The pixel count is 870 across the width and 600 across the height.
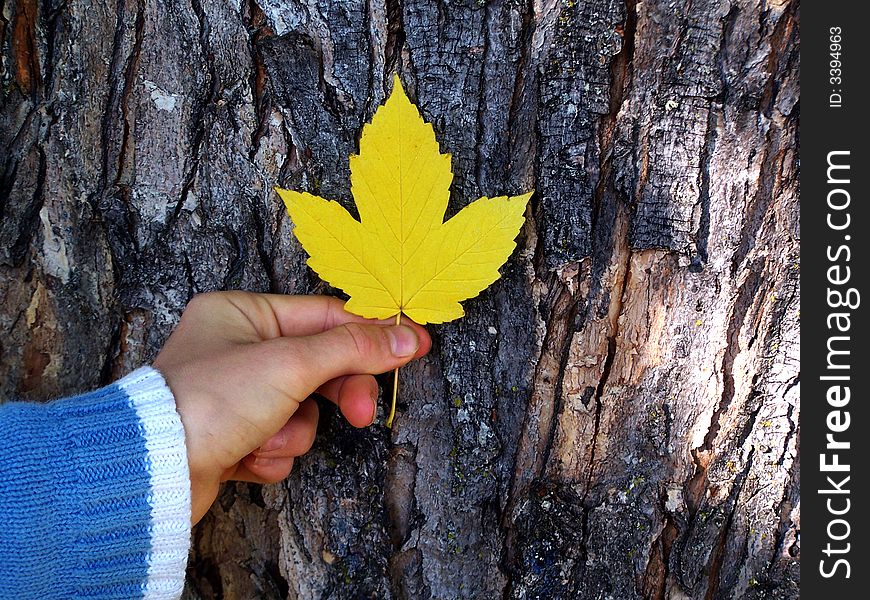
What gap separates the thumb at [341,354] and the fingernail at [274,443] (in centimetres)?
15

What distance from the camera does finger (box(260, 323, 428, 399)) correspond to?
128 cm

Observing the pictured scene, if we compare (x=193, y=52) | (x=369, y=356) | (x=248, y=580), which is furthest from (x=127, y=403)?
(x=193, y=52)

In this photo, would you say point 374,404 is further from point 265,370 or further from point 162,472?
point 162,472

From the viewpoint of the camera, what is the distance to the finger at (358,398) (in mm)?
1382

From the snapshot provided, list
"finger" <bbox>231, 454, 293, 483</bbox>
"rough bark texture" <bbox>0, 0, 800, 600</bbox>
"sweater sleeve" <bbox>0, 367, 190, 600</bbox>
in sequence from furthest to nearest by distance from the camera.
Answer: "finger" <bbox>231, 454, 293, 483</bbox>, "rough bark texture" <bbox>0, 0, 800, 600</bbox>, "sweater sleeve" <bbox>0, 367, 190, 600</bbox>

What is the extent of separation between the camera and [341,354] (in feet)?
4.29

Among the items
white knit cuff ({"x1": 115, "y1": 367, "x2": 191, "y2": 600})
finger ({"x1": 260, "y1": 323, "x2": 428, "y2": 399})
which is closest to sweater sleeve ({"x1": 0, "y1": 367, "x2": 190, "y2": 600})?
white knit cuff ({"x1": 115, "y1": 367, "x2": 191, "y2": 600})

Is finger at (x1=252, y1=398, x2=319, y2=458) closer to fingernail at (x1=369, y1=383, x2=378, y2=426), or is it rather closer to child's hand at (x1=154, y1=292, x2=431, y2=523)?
child's hand at (x1=154, y1=292, x2=431, y2=523)

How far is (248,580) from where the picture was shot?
5.31 feet

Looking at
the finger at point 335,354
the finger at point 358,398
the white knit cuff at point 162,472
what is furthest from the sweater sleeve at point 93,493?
the finger at point 358,398

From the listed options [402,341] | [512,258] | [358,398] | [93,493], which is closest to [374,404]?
[358,398]

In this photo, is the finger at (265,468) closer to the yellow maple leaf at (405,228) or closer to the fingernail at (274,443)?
the fingernail at (274,443)

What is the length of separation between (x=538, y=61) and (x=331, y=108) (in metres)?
0.40

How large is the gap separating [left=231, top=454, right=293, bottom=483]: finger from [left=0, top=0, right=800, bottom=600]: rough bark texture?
4 cm
